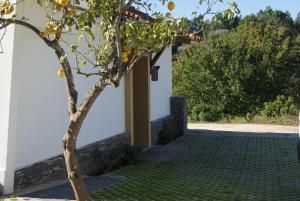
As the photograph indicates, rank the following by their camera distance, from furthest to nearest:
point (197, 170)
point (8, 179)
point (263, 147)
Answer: point (263, 147), point (197, 170), point (8, 179)

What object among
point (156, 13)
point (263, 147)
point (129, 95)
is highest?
point (156, 13)

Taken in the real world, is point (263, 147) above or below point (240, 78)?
below

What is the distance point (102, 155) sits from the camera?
8.70 meters

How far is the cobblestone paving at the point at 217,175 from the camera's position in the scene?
274 inches

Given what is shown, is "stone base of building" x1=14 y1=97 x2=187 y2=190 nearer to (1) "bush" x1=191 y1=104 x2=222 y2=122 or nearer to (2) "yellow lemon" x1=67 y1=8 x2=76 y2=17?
(2) "yellow lemon" x1=67 y1=8 x2=76 y2=17

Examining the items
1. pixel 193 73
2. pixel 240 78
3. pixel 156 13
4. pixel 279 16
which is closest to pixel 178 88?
pixel 193 73

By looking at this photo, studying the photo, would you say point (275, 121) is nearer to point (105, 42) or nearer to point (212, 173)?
point (212, 173)

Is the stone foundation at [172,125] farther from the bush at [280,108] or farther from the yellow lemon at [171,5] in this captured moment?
the yellow lemon at [171,5]

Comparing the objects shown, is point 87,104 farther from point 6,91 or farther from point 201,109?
point 201,109

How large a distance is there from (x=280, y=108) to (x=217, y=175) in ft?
37.7

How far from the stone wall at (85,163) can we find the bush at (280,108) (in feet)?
35.5

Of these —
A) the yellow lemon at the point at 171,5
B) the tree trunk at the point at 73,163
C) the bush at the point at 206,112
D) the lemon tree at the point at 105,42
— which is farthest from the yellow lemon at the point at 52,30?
the bush at the point at 206,112

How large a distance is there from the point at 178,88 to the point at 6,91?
15.2m

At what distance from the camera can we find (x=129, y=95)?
998cm
